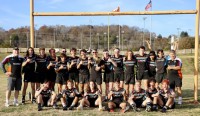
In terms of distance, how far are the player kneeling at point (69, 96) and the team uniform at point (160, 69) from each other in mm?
2959

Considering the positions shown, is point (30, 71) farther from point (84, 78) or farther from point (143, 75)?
point (143, 75)

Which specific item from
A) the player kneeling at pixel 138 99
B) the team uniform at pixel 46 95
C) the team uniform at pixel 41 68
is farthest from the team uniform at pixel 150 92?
the team uniform at pixel 41 68

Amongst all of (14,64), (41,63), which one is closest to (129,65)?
(41,63)

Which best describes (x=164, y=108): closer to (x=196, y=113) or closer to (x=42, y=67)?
(x=196, y=113)

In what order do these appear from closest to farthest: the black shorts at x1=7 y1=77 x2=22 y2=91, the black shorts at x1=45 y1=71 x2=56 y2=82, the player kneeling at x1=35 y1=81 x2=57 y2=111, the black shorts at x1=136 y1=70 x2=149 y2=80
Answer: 1. the player kneeling at x1=35 y1=81 x2=57 y2=111
2. the black shorts at x1=7 y1=77 x2=22 y2=91
3. the black shorts at x1=136 y1=70 x2=149 y2=80
4. the black shorts at x1=45 y1=71 x2=56 y2=82

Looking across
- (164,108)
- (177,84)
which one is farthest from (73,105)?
(177,84)

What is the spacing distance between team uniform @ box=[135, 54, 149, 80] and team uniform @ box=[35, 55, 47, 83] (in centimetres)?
326

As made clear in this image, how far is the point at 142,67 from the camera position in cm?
1006

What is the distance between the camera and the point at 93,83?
32.1 feet

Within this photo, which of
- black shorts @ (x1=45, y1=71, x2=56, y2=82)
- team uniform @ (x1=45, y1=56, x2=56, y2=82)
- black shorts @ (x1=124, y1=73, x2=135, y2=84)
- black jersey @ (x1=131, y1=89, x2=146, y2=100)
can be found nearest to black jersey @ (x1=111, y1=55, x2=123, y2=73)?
black shorts @ (x1=124, y1=73, x2=135, y2=84)

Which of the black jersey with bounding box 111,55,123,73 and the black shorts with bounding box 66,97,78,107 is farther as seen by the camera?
the black jersey with bounding box 111,55,123,73

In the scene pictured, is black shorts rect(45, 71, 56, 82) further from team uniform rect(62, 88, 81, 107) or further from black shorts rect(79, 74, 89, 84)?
team uniform rect(62, 88, 81, 107)

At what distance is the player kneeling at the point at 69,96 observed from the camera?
918cm

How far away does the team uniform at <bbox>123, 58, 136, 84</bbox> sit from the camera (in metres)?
9.97
